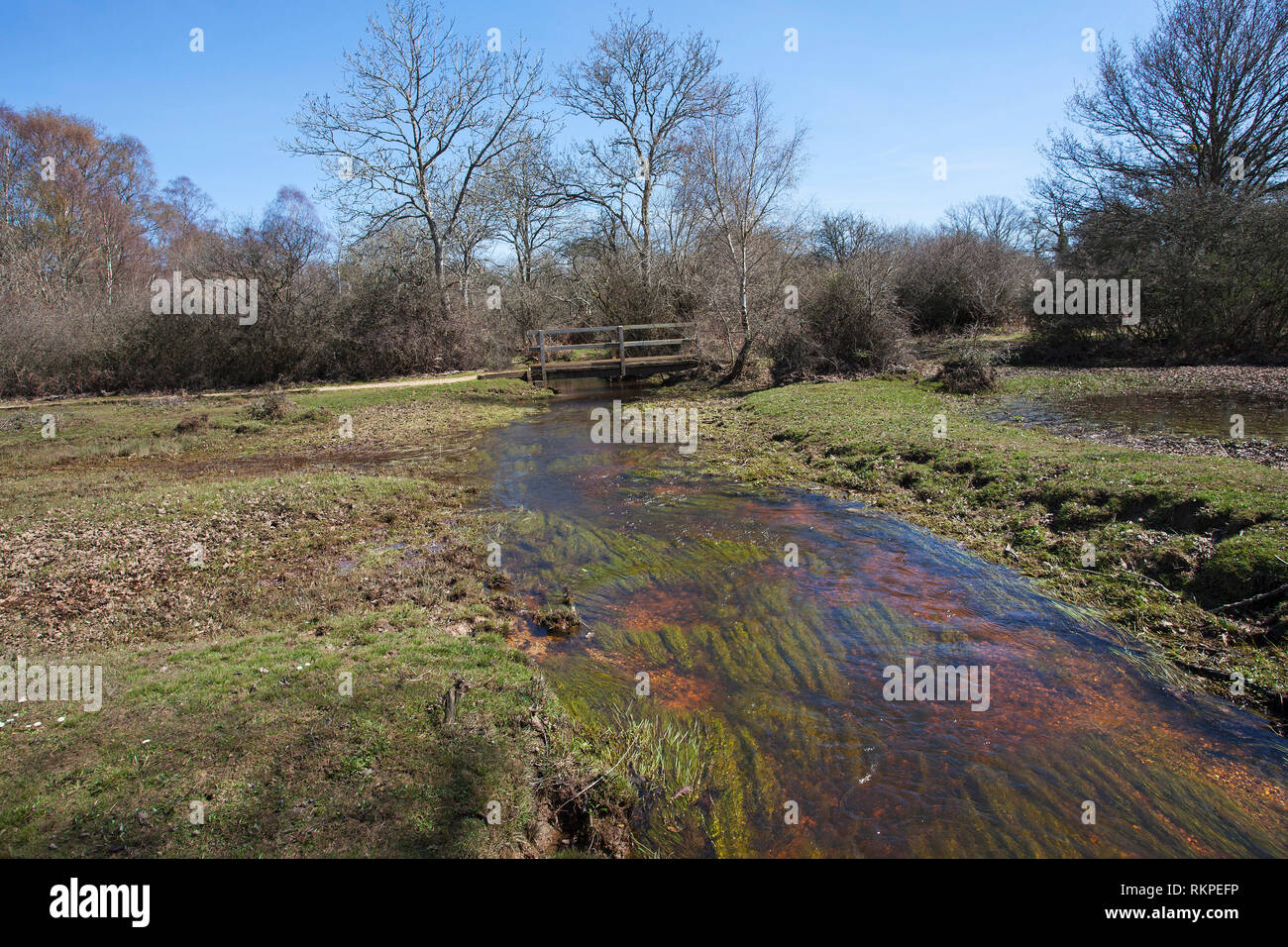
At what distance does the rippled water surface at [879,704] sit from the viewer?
386 centimetres

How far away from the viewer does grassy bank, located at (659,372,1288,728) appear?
18.1ft

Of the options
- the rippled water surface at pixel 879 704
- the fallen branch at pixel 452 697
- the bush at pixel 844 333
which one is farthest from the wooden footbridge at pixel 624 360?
the fallen branch at pixel 452 697

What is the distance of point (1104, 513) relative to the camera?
7504 mm

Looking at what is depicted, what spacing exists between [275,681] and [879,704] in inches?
179

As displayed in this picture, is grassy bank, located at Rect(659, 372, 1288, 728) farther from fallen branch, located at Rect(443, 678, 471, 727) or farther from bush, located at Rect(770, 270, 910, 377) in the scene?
bush, located at Rect(770, 270, 910, 377)

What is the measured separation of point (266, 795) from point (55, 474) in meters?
12.3

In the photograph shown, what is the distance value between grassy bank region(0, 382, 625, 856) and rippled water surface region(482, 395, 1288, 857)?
782 millimetres

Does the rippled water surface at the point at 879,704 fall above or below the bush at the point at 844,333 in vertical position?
below

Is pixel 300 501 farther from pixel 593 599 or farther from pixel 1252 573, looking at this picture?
pixel 1252 573

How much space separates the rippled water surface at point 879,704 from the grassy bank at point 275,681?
782 mm

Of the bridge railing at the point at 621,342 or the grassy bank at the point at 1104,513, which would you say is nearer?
the grassy bank at the point at 1104,513

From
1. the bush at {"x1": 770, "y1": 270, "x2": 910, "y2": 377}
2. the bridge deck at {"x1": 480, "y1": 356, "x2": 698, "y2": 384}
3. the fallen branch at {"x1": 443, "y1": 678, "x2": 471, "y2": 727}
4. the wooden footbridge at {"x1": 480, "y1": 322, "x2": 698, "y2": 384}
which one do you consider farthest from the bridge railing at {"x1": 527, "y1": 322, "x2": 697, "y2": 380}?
the fallen branch at {"x1": 443, "y1": 678, "x2": 471, "y2": 727}

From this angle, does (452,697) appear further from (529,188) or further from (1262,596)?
(529,188)

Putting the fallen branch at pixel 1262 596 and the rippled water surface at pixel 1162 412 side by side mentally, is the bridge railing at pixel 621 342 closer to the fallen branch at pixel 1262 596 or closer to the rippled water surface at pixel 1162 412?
the rippled water surface at pixel 1162 412
